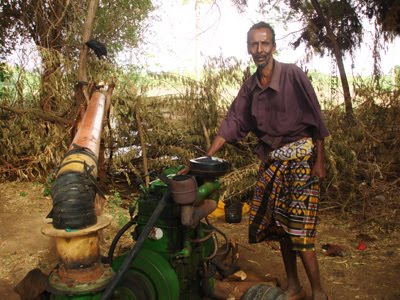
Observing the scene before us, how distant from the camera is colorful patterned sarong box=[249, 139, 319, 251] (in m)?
3.00

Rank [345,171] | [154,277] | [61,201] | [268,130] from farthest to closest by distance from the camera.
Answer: [345,171], [268,130], [154,277], [61,201]

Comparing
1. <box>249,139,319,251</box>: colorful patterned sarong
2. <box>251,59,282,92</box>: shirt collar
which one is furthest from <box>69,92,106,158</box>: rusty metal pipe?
<box>249,139,319,251</box>: colorful patterned sarong

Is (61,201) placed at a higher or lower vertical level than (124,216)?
higher

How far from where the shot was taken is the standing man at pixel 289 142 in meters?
3.00

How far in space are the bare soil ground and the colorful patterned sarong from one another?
0.74 m

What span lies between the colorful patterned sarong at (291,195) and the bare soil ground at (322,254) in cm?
74

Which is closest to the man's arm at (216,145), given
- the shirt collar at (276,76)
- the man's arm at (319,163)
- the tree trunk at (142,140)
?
the shirt collar at (276,76)

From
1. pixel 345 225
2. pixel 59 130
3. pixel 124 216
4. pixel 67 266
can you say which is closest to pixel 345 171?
pixel 345 225

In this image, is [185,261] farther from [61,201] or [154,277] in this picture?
[61,201]

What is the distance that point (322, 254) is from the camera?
443 cm

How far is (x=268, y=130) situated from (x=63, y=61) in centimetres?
354

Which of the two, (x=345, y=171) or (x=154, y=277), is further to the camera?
(x=345, y=171)

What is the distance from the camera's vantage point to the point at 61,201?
1815 millimetres

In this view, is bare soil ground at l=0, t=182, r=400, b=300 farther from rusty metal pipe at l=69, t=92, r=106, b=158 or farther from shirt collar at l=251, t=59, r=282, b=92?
rusty metal pipe at l=69, t=92, r=106, b=158
